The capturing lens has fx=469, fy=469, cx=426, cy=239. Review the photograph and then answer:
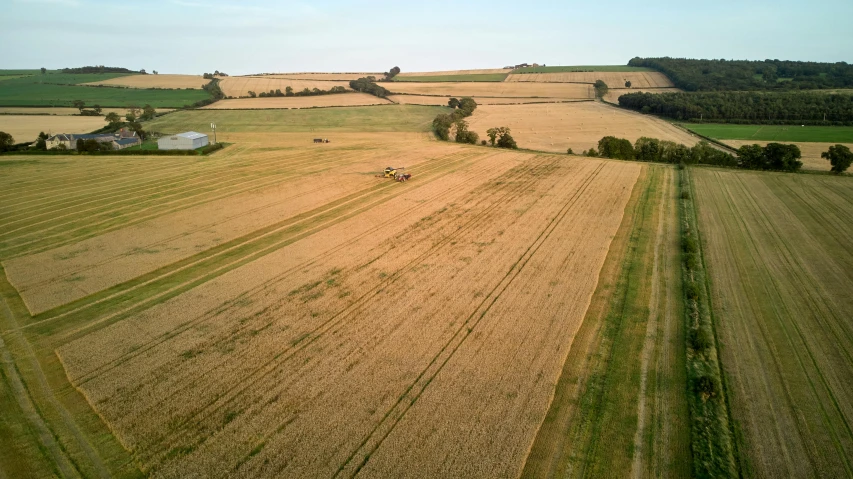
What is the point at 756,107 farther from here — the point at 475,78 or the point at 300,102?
the point at 475,78

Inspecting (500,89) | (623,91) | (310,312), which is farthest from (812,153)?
(500,89)

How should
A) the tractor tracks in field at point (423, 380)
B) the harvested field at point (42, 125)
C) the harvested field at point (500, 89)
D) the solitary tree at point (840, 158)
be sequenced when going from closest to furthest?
1. the tractor tracks in field at point (423, 380)
2. the solitary tree at point (840, 158)
3. the harvested field at point (42, 125)
4. the harvested field at point (500, 89)

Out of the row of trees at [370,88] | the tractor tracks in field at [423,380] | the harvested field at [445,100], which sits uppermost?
the row of trees at [370,88]

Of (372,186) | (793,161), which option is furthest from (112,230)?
(793,161)

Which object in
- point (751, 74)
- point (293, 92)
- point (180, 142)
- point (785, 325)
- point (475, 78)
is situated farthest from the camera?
point (475, 78)

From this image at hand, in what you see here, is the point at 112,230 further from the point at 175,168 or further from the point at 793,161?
the point at 793,161

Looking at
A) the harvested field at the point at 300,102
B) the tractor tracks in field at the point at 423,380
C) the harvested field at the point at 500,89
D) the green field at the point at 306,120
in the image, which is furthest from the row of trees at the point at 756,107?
the tractor tracks in field at the point at 423,380

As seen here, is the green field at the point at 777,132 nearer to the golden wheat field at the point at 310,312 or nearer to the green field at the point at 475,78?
the golden wheat field at the point at 310,312
